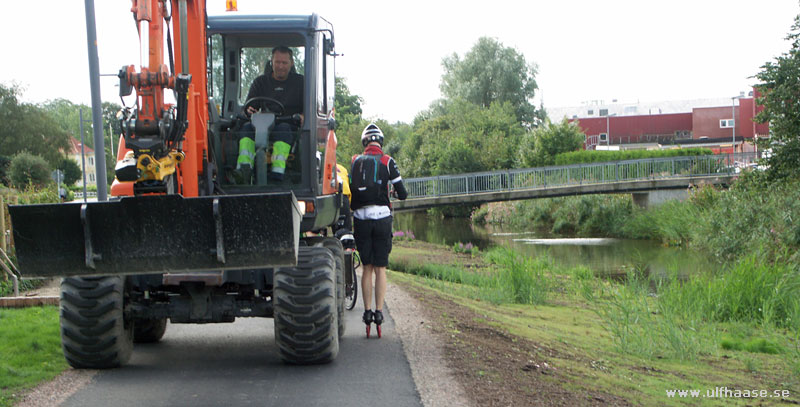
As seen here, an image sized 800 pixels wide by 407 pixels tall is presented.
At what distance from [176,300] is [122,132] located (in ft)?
5.43

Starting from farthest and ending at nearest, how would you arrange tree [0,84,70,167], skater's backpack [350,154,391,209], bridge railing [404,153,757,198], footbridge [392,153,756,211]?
tree [0,84,70,167], bridge railing [404,153,757,198], footbridge [392,153,756,211], skater's backpack [350,154,391,209]

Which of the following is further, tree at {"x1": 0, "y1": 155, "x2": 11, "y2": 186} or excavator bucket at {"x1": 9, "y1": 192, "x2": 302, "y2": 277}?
tree at {"x1": 0, "y1": 155, "x2": 11, "y2": 186}

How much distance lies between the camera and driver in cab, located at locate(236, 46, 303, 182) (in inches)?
303

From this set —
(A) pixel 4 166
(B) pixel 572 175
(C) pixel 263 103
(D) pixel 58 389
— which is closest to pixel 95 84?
(C) pixel 263 103

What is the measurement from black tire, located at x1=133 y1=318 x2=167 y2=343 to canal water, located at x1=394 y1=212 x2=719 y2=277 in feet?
36.2

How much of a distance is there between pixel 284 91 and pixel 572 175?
33450 mm

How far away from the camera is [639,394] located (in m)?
6.89

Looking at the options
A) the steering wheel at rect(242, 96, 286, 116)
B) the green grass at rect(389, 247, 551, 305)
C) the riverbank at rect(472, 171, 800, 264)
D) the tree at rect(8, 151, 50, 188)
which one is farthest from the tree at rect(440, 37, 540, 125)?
the steering wheel at rect(242, 96, 286, 116)

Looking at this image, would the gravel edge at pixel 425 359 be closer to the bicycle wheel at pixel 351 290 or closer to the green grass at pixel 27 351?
the bicycle wheel at pixel 351 290

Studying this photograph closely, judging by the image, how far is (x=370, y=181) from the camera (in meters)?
8.26

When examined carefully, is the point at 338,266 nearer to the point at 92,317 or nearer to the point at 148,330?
the point at 148,330

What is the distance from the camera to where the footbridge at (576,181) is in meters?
38.8

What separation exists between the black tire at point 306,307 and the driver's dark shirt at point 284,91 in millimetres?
1768

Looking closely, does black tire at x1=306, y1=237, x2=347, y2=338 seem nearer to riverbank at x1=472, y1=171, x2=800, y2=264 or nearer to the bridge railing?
riverbank at x1=472, y1=171, x2=800, y2=264
